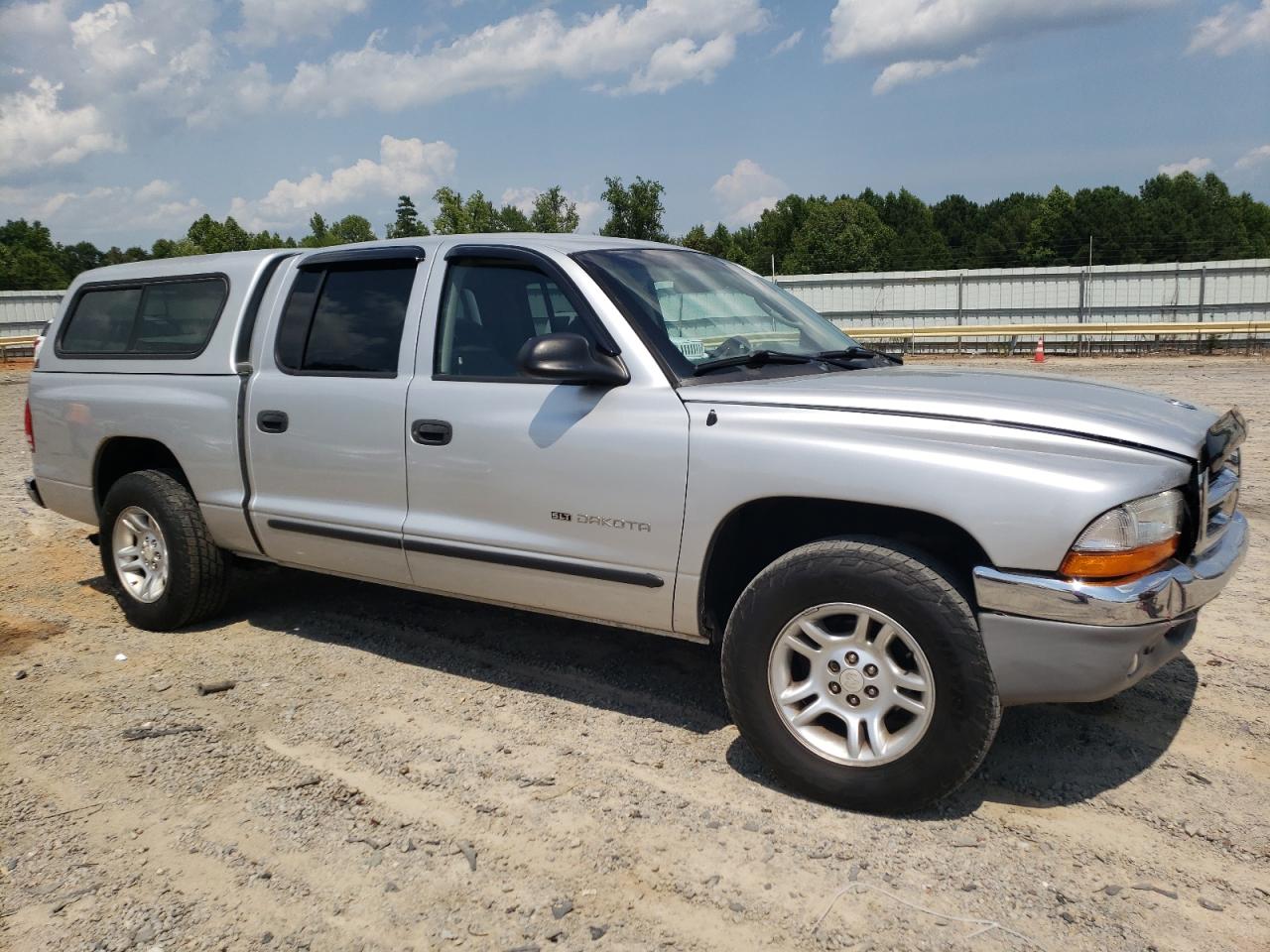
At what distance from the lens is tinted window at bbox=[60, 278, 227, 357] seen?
5184 millimetres

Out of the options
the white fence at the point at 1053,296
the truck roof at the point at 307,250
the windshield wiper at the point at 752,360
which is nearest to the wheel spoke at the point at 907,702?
the windshield wiper at the point at 752,360

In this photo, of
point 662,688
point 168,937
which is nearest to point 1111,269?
point 662,688

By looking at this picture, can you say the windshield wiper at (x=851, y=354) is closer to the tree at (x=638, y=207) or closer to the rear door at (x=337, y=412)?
the rear door at (x=337, y=412)

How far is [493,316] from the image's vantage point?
14.0 ft

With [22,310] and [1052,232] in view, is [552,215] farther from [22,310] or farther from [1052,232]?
[1052,232]

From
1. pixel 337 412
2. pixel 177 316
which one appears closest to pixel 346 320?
pixel 337 412

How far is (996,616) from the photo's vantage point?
9.87 feet

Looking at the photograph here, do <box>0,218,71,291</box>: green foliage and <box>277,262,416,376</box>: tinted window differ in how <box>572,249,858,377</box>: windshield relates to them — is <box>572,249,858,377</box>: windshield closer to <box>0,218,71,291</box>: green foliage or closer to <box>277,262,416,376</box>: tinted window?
<box>277,262,416,376</box>: tinted window

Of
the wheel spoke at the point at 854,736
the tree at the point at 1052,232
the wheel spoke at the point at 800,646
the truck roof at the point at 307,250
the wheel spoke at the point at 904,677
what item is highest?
the tree at the point at 1052,232

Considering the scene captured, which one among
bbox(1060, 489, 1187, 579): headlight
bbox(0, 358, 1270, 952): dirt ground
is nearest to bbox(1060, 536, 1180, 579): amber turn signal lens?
bbox(1060, 489, 1187, 579): headlight

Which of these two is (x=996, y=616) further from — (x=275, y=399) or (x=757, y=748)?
(x=275, y=399)

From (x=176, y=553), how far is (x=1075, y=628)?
13.9 ft

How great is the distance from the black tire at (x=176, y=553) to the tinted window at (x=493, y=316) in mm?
1831

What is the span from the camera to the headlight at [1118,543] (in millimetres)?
2895
